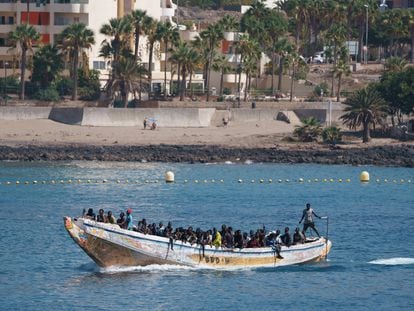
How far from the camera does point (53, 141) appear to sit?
112m

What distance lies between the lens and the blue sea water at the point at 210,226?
5738cm

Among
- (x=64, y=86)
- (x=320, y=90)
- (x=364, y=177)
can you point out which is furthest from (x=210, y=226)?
(x=320, y=90)

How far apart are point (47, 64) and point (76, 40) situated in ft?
13.7

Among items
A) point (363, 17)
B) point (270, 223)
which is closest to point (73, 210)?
point (270, 223)

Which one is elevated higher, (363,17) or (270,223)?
(363,17)

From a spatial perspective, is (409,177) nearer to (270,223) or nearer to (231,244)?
(270,223)

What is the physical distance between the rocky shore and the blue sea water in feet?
4.93

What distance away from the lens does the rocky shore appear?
357ft

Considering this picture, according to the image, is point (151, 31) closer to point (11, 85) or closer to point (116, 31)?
point (116, 31)

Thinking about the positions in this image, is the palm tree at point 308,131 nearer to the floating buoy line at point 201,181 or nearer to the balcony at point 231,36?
the floating buoy line at point 201,181

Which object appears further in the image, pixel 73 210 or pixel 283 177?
pixel 283 177

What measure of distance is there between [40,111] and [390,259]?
55.9 m

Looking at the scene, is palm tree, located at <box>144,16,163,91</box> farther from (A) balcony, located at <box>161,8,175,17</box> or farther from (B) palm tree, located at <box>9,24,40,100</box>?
(A) balcony, located at <box>161,8,175,17</box>

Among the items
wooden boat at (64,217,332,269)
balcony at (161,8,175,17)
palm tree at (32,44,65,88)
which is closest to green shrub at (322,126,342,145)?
palm tree at (32,44,65,88)
